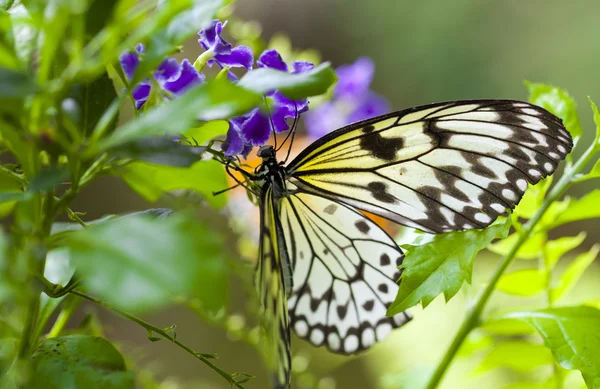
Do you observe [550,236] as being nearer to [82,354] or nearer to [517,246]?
[517,246]

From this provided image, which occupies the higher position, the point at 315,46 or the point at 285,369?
the point at 315,46

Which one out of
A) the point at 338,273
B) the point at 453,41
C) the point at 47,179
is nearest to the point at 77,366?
the point at 47,179

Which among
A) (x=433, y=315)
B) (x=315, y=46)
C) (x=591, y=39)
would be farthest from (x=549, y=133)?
(x=591, y=39)

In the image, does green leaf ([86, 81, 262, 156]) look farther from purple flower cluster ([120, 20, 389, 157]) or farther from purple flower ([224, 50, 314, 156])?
purple flower ([224, 50, 314, 156])

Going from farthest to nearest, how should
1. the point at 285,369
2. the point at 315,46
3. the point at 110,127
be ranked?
1. the point at 315,46
2. the point at 285,369
3. the point at 110,127

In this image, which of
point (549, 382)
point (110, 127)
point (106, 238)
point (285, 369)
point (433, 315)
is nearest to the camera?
point (106, 238)

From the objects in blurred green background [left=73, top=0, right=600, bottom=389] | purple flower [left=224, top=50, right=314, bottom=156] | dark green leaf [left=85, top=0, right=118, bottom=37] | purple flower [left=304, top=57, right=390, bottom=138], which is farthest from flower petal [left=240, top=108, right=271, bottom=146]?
blurred green background [left=73, top=0, right=600, bottom=389]

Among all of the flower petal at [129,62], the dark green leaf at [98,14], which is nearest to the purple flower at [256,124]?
the flower petal at [129,62]
